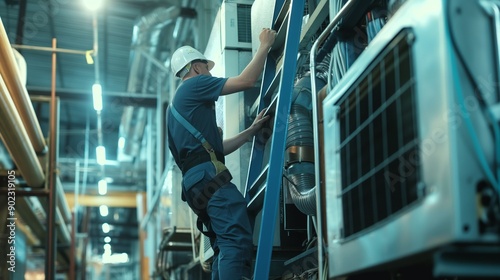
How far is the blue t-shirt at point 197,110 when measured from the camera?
338 cm

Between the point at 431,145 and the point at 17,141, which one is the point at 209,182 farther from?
the point at 17,141

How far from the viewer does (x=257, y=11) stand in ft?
13.6

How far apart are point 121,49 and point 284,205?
6.46 meters

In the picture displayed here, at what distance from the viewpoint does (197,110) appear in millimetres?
3416

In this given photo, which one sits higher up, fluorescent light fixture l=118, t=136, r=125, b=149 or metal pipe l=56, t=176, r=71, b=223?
fluorescent light fixture l=118, t=136, r=125, b=149

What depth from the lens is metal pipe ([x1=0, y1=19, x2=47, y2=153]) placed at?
4.14 m

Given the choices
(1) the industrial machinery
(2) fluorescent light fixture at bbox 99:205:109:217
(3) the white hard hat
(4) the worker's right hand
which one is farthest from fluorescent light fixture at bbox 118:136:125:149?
(1) the industrial machinery

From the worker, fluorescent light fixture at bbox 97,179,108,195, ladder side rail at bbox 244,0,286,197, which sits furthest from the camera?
fluorescent light fixture at bbox 97,179,108,195

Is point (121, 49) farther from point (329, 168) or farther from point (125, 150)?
point (329, 168)

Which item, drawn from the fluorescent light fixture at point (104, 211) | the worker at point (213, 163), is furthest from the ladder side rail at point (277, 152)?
the fluorescent light fixture at point (104, 211)

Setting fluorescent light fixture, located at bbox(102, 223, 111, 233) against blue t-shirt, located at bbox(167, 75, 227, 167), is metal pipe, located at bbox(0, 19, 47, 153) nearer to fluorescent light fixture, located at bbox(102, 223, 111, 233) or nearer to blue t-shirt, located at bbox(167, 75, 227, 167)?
blue t-shirt, located at bbox(167, 75, 227, 167)

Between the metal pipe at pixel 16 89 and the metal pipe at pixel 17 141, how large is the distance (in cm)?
16

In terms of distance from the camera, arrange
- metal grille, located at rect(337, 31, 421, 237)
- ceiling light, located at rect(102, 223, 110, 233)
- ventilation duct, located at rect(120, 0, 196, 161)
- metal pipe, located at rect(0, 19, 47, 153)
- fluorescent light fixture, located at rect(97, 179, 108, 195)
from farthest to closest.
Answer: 1. ceiling light, located at rect(102, 223, 110, 233)
2. fluorescent light fixture, located at rect(97, 179, 108, 195)
3. ventilation duct, located at rect(120, 0, 196, 161)
4. metal pipe, located at rect(0, 19, 47, 153)
5. metal grille, located at rect(337, 31, 421, 237)

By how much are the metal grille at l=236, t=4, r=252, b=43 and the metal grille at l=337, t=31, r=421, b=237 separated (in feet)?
7.83
